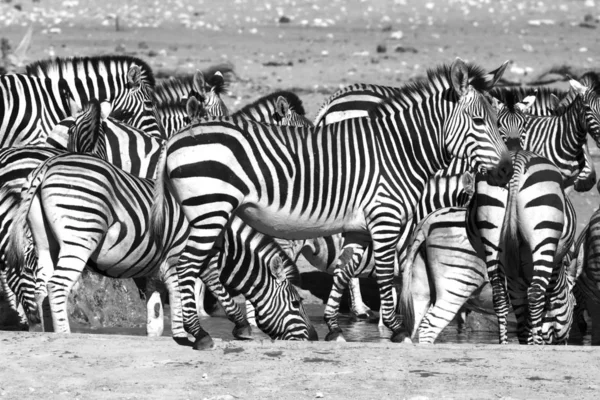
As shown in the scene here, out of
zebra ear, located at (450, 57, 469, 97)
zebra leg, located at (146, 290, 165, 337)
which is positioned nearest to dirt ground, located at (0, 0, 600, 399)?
zebra leg, located at (146, 290, 165, 337)

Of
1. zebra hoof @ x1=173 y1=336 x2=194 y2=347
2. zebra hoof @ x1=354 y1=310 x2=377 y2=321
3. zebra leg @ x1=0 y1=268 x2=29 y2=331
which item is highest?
zebra hoof @ x1=173 y1=336 x2=194 y2=347

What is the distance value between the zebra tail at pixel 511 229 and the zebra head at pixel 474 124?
0.61 ft

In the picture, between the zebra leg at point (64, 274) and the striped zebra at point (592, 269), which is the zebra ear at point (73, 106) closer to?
the zebra leg at point (64, 274)

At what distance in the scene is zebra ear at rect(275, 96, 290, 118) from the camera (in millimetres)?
11445

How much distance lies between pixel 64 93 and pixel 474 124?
4.94m

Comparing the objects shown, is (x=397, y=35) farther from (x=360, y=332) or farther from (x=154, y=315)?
(x=154, y=315)

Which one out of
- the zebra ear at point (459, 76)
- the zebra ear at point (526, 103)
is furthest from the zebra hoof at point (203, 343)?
the zebra ear at point (526, 103)

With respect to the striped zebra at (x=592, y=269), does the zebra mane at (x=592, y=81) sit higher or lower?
higher

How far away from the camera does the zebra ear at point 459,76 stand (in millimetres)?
8164

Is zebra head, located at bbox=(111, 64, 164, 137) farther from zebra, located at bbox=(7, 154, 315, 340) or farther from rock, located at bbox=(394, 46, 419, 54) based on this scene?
rock, located at bbox=(394, 46, 419, 54)

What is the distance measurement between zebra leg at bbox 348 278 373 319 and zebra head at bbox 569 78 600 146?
2431 millimetres

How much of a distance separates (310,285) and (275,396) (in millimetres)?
5309

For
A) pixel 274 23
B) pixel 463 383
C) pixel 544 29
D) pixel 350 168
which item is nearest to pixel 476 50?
pixel 544 29

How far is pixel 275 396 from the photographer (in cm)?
618
